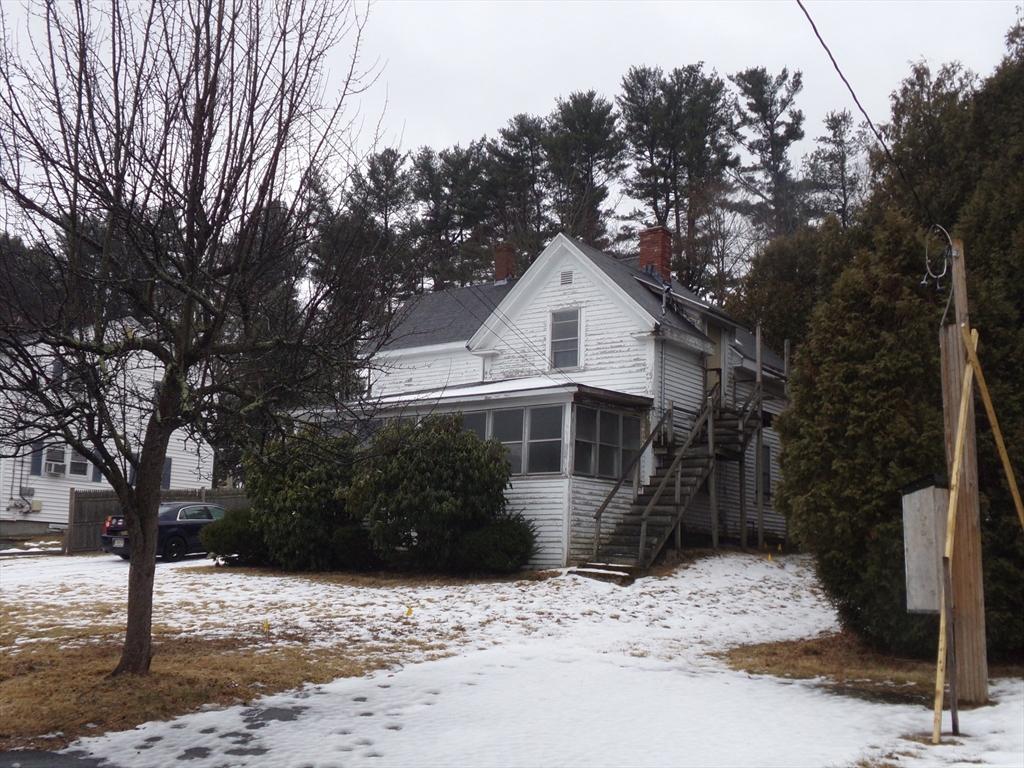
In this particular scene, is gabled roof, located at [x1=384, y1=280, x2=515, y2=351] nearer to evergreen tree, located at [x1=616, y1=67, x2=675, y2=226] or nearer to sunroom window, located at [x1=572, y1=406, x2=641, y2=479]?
sunroom window, located at [x1=572, y1=406, x2=641, y2=479]

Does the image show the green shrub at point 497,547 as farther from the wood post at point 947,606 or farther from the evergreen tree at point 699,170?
the evergreen tree at point 699,170

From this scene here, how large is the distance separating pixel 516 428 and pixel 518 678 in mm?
11305

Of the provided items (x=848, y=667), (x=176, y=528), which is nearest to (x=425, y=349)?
(x=176, y=528)

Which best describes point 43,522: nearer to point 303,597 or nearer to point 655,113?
point 303,597

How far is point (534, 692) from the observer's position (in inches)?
387

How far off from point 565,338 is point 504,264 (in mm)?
6314

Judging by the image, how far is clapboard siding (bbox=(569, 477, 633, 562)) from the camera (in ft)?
66.8

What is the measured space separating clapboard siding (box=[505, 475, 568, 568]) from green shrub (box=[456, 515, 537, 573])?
0.75 m

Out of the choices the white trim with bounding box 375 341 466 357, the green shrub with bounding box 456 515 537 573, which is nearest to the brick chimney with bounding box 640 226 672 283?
the white trim with bounding box 375 341 466 357

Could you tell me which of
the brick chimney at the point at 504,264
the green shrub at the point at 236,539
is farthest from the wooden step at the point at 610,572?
the brick chimney at the point at 504,264

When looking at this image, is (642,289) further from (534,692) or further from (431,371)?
(534,692)

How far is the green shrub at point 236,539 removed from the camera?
21.2m

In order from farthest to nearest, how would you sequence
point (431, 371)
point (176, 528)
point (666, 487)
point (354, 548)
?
point (431, 371) → point (176, 528) → point (666, 487) → point (354, 548)

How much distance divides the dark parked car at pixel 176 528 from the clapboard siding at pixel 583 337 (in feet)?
25.9
